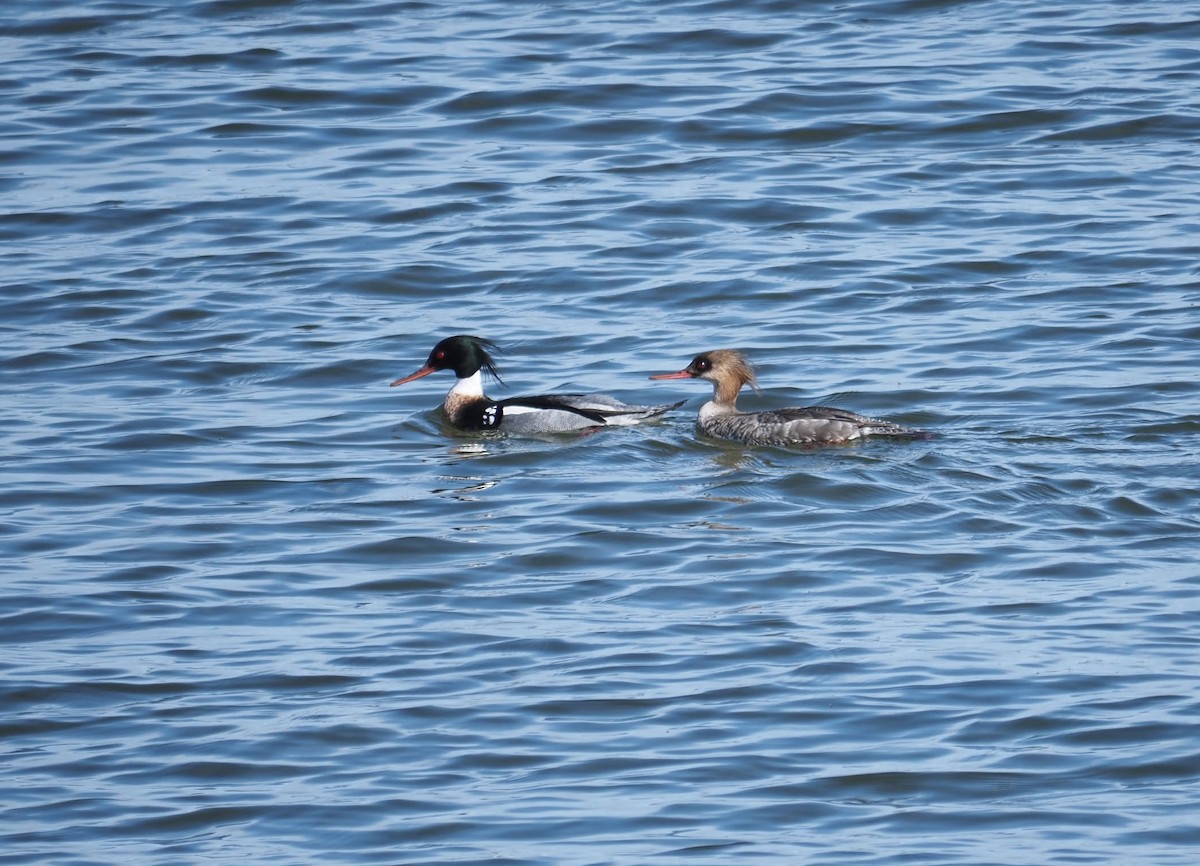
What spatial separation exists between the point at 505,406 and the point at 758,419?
1.75m

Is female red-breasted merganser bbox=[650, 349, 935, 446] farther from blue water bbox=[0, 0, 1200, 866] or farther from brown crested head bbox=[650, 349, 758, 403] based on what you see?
blue water bbox=[0, 0, 1200, 866]

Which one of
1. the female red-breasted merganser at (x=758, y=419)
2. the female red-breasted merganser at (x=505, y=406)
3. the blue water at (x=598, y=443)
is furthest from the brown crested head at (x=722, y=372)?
the blue water at (x=598, y=443)

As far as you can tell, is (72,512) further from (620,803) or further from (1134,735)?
(1134,735)

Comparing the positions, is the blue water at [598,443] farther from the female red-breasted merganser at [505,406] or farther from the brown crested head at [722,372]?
the brown crested head at [722,372]

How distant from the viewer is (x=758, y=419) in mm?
11555

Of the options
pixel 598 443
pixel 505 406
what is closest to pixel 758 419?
pixel 598 443

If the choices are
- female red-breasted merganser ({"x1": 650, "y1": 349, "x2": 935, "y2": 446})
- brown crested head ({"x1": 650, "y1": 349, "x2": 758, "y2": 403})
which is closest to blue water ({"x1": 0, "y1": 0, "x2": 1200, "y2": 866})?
female red-breasted merganser ({"x1": 650, "y1": 349, "x2": 935, "y2": 446})

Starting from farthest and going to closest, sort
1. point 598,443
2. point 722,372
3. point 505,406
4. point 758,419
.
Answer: point 505,406
point 722,372
point 598,443
point 758,419

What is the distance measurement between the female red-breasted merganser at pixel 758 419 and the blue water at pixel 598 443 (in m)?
0.14

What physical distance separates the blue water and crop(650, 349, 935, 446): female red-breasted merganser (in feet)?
0.47

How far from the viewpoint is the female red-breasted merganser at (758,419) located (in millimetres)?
11023

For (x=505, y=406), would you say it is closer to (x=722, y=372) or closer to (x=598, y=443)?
(x=598, y=443)

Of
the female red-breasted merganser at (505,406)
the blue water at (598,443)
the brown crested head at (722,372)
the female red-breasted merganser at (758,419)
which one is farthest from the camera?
the brown crested head at (722,372)

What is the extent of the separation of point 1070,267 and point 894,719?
7648 mm
